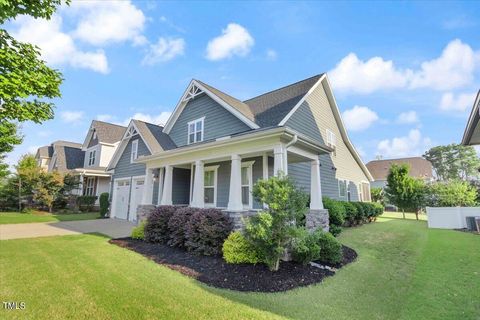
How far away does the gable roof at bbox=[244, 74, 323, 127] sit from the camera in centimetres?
1084

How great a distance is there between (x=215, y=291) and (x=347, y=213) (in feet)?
34.6

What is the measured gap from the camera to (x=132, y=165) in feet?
52.5

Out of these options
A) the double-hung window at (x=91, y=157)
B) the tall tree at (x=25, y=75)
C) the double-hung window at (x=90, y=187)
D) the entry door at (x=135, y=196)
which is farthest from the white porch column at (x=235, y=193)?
the double-hung window at (x=91, y=157)

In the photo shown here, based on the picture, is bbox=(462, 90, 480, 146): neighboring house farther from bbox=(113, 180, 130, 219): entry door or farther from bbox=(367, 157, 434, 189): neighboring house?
bbox=(367, 157, 434, 189): neighboring house

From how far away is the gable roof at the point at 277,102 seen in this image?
1084 cm

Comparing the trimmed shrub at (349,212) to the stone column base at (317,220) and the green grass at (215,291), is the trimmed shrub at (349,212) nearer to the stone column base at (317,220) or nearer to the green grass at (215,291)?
the stone column base at (317,220)

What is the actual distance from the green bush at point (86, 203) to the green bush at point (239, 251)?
59.9 feet

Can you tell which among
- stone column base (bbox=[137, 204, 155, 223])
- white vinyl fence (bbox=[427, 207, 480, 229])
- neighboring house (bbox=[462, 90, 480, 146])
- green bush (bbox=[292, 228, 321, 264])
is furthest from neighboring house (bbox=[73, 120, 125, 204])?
white vinyl fence (bbox=[427, 207, 480, 229])

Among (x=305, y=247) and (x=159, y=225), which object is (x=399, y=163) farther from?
(x=159, y=225)

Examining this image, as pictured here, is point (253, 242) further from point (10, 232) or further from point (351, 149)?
point (351, 149)

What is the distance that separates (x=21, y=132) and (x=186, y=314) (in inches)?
855

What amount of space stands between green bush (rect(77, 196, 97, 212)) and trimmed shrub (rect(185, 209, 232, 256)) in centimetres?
1651

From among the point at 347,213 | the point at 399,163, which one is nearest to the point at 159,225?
the point at 347,213

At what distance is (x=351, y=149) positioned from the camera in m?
18.5
